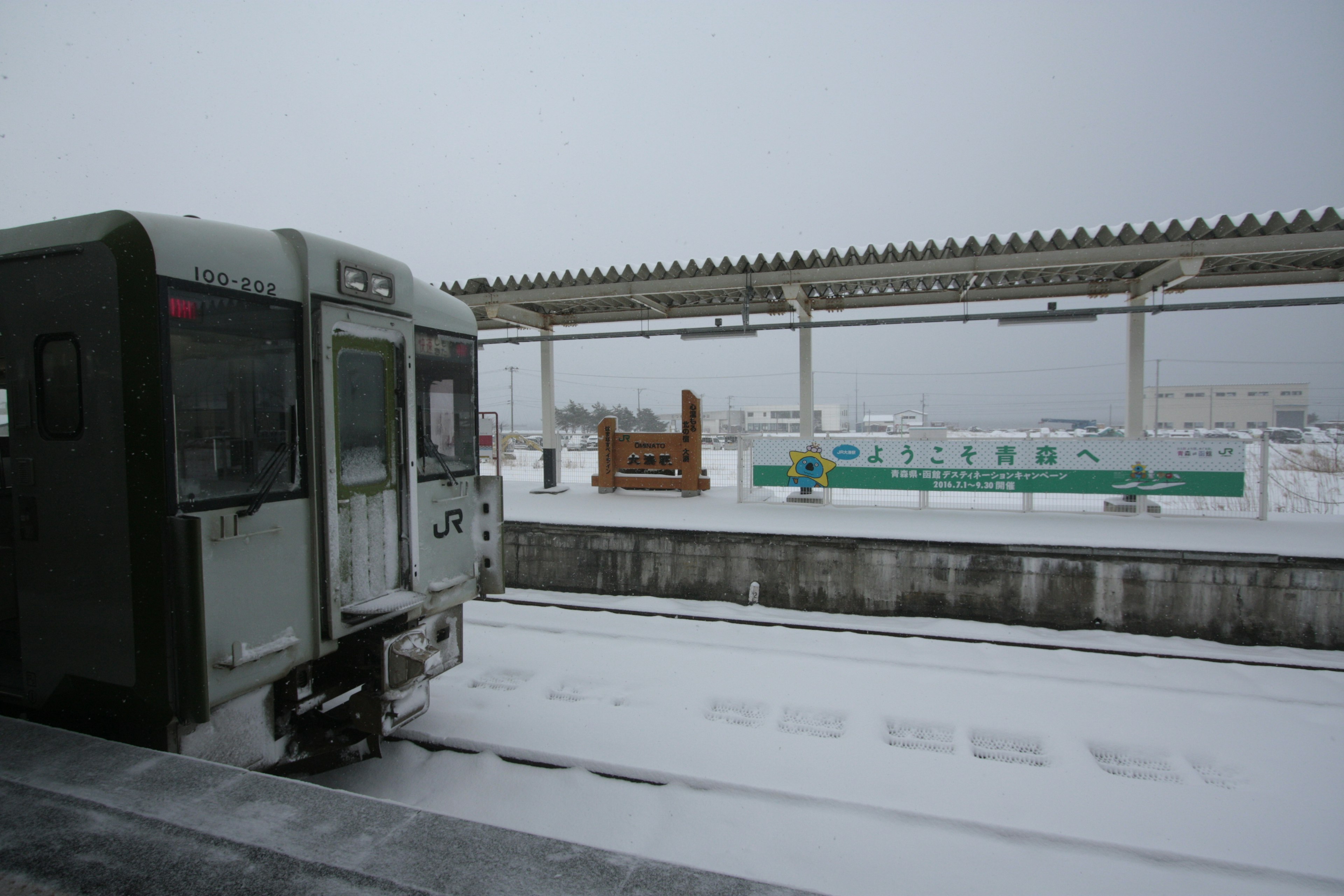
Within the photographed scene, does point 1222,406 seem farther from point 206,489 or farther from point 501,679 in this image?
point 206,489

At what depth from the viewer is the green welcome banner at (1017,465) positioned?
9.10m

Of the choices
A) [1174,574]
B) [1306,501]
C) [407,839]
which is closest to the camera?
[407,839]

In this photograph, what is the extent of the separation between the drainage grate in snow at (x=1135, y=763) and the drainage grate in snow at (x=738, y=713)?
89.3 inches

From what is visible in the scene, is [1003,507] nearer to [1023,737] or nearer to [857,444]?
[857,444]

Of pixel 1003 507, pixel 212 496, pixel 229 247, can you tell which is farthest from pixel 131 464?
pixel 1003 507

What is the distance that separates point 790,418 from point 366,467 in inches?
3196

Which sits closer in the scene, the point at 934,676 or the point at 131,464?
the point at 131,464

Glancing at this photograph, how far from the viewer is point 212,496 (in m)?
2.90

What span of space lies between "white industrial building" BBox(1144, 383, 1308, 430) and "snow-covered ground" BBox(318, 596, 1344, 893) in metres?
27.1

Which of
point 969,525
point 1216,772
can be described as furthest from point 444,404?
point 969,525

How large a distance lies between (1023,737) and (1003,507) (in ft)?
21.8

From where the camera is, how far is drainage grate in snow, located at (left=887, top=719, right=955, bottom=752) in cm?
445

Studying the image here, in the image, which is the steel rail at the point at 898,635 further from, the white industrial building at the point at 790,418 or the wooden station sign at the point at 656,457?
the white industrial building at the point at 790,418

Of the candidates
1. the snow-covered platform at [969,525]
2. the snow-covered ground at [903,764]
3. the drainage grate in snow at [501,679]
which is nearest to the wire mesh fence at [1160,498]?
the snow-covered platform at [969,525]
